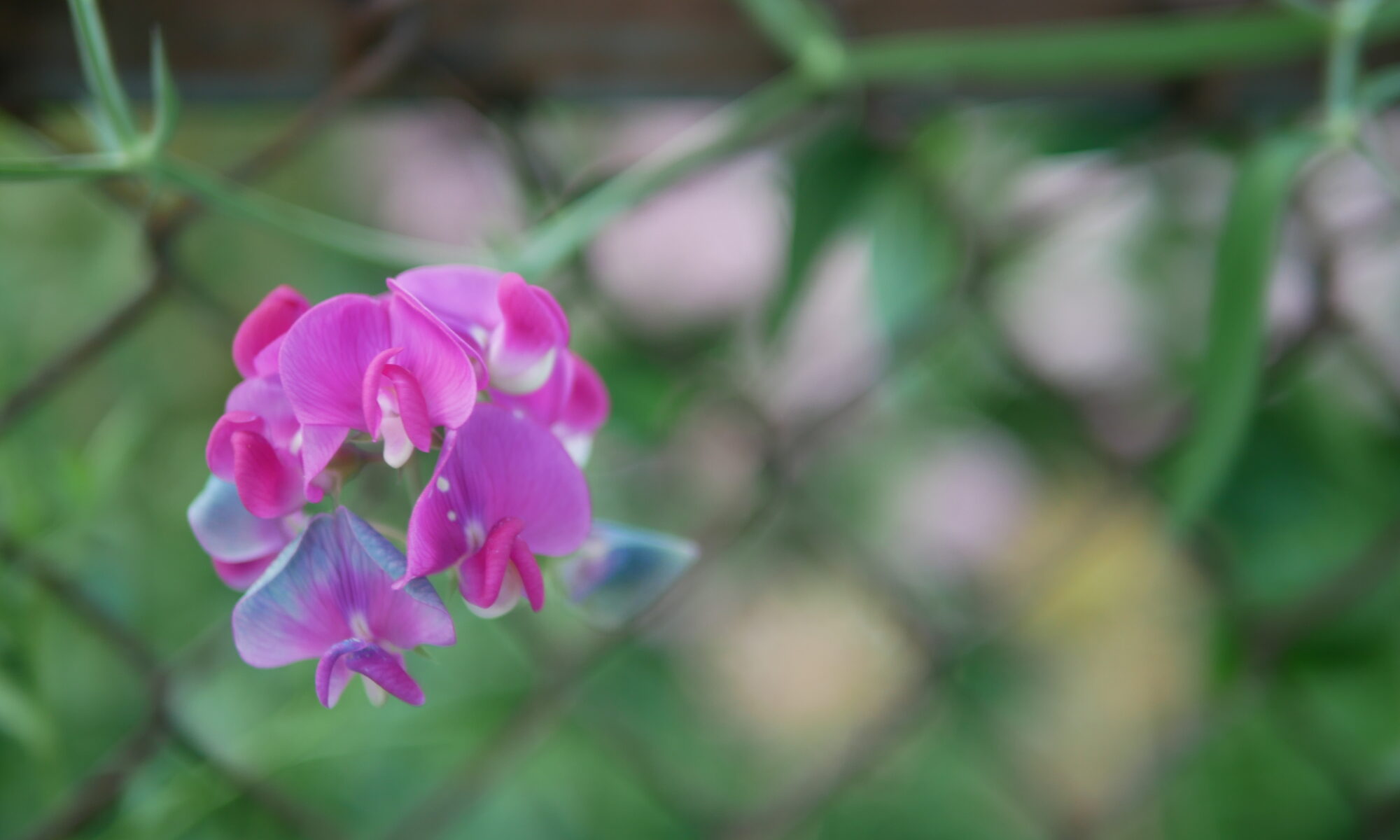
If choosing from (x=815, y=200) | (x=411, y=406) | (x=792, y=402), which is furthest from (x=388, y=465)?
(x=792, y=402)

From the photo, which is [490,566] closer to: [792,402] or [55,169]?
[55,169]

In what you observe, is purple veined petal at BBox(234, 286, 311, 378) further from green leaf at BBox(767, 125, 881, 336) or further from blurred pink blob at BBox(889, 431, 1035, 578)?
blurred pink blob at BBox(889, 431, 1035, 578)

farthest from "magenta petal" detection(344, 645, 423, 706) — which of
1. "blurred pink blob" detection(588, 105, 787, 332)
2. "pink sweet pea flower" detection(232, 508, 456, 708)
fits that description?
"blurred pink blob" detection(588, 105, 787, 332)

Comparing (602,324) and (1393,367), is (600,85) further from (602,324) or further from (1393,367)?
(1393,367)

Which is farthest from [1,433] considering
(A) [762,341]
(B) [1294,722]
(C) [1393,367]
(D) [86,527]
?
(C) [1393,367]

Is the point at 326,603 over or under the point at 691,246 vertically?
over

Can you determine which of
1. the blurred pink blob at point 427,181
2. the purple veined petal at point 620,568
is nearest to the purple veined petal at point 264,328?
the purple veined petal at point 620,568
